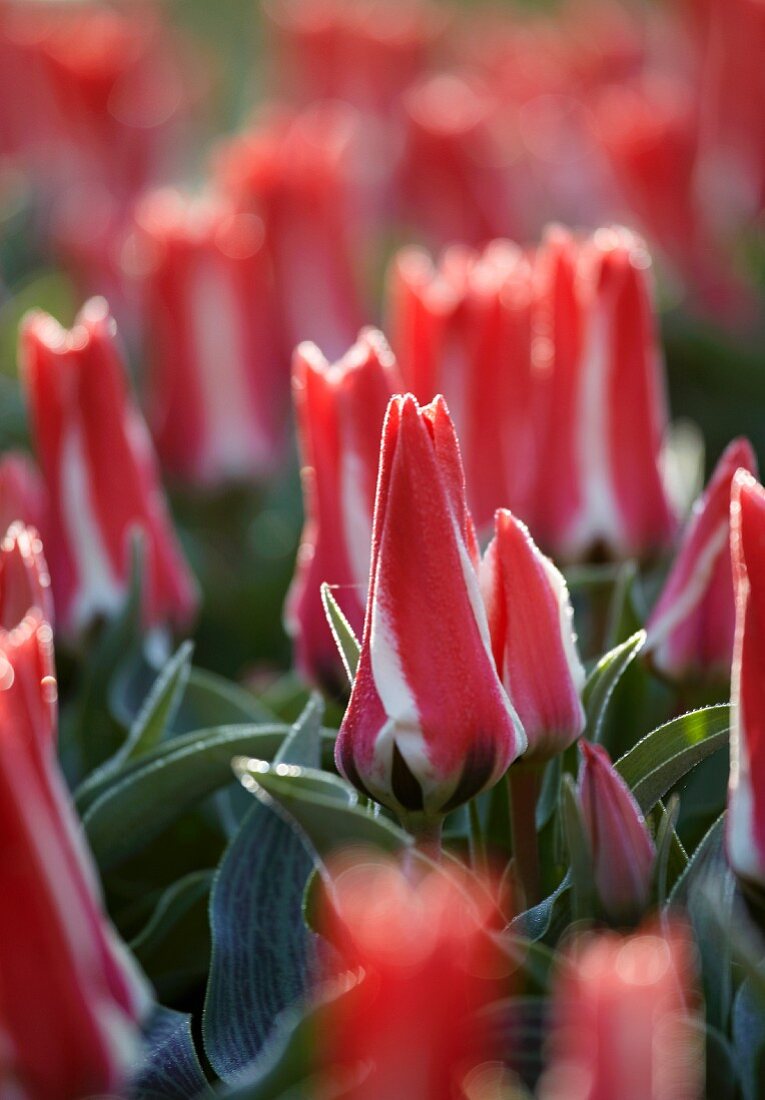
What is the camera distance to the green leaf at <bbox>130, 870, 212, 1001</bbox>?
2.57ft

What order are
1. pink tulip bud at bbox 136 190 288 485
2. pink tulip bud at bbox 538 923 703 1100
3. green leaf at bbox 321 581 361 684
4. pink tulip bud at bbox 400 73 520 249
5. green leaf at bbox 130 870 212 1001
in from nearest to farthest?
1. pink tulip bud at bbox 538 923 703 1100
2. green leaf at bbox 321 581 361 684
3. green leaf at bbox 130 870 212 1001
4. pink tulip bud at bbox 136 190 288 485
5. pink tulip bud at bbox 400 73 520 249

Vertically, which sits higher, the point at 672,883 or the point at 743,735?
the point at 743,735

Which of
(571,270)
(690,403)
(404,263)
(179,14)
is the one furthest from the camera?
(179,14)

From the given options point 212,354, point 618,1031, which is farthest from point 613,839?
point 212,354

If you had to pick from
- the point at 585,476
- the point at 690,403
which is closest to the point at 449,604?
the point at 585,476

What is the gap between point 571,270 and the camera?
0.97m

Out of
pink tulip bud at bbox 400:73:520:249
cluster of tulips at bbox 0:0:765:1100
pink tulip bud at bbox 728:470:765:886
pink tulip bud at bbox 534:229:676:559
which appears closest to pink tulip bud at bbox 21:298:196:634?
cluster of tulips at bbox 0:0:765:1100

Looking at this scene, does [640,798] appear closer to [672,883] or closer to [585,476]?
[672,883]

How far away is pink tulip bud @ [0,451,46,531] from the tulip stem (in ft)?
1.14

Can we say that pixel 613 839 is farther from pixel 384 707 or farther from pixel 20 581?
pixel 20 581

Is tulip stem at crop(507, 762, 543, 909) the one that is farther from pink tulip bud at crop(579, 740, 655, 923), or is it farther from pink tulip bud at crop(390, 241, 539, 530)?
pink tulip bud at crop(390, 241, 539, 530)

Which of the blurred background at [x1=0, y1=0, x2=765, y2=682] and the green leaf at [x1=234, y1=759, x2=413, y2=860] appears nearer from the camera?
the green leaf at [x1=234, y1=759, x2=413, y2=860]

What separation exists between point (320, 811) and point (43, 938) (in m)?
0.13

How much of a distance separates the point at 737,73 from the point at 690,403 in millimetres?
409
